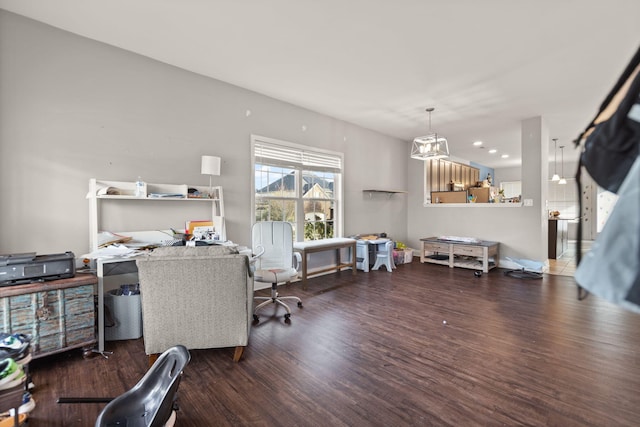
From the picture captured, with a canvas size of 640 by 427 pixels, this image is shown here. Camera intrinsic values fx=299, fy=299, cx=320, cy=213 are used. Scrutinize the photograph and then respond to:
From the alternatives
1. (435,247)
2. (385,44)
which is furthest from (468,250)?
(385,44)

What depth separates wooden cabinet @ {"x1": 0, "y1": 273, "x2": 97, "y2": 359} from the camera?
2.08 meters

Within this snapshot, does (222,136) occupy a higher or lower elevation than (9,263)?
higher

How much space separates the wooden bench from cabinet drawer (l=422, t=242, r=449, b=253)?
176cm

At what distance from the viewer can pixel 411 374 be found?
2.12 m

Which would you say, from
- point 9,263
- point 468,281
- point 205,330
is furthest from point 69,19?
point 468,281

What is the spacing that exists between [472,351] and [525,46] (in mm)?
3028

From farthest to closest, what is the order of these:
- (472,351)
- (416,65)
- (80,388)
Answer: (416,65)
(472,351)
(80,388)

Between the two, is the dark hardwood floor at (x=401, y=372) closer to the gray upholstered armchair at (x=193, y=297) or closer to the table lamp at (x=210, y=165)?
the gray upholstered armchair at (x=193, y=297)

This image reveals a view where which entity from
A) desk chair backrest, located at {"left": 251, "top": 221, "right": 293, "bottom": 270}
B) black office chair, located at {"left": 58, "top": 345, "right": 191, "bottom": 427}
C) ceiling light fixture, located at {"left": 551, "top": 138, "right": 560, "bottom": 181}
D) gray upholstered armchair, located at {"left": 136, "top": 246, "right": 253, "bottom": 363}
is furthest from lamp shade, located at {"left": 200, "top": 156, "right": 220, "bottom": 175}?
ceiling light fixture, located at {"left": 551, "top": 138, "right": 560, "bottom": 181}

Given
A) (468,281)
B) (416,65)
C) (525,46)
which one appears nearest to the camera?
(525,46)

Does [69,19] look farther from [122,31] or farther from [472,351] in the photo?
[472,351]

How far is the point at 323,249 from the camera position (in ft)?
15.1

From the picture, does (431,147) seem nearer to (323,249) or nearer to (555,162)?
(323,249)

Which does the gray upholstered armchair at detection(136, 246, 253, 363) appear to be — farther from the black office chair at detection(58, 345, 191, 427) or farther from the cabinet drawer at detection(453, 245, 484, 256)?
the cabinet drawer at detection(453, 245, 484, 256)
